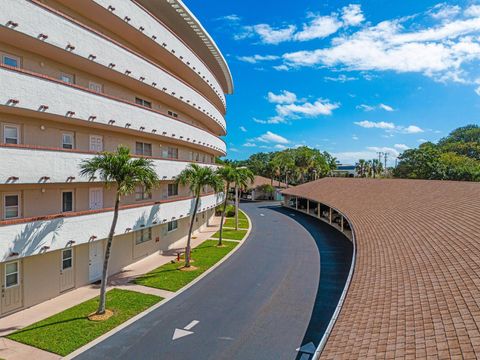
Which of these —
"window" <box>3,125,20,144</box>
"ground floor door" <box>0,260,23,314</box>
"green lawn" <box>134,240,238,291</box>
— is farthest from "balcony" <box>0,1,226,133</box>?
"green lawn" <box>134,240,238,291</box>

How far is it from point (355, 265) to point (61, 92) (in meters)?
17.2

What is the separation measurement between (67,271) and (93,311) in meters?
4.18

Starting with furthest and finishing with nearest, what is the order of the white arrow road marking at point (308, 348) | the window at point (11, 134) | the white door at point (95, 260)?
the white door at point (95, 260), the window at point (11, 134), the white arrow road marking at point (308, 348)

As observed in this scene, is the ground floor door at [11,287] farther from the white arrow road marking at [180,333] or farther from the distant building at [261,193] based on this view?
the distant building at [261,193]

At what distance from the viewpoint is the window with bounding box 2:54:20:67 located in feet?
51.9

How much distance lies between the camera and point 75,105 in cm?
1745

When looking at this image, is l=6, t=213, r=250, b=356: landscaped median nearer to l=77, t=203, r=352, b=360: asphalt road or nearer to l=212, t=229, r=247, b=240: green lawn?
l=77, t=203, r=352, b=360: asphalt road

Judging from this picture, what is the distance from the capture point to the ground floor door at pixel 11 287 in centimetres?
1577

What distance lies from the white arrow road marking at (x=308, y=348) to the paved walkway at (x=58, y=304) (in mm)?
8867

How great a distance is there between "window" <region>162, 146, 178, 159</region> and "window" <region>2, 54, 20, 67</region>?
534 inches

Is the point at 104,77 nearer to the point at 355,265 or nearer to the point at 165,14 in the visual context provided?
the point at 165,14

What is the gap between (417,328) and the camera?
303 inches

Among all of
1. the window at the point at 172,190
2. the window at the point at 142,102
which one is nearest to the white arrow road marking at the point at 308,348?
the window at the point at 172,190

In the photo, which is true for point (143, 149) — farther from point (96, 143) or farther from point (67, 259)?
point (67, 259)
